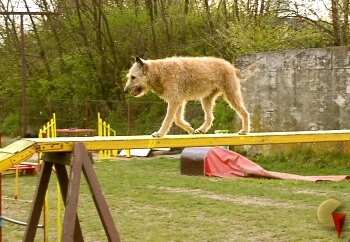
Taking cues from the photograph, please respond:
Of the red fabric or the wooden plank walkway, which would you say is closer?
the wooden plank walkway

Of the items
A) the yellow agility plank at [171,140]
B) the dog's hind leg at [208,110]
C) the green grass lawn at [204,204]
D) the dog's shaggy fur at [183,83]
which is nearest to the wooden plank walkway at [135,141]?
the yellow agility plank at [171,140]

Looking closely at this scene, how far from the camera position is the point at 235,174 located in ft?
49.9

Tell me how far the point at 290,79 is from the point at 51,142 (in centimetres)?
1289

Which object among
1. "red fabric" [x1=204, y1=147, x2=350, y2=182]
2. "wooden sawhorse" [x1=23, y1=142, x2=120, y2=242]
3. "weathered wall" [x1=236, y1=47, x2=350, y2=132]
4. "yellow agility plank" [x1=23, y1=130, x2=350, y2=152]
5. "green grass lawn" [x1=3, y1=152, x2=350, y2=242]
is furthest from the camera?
"weathered wall" [x1=236, y1=47, x2=350, y2=132]

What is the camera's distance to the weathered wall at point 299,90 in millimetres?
16141

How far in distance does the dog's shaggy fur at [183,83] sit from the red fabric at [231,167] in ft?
25.9

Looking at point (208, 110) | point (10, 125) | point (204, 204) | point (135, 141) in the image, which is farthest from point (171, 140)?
point (10, 125)

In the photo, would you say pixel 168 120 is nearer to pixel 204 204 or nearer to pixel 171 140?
pixel 171 140

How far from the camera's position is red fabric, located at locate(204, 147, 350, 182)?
580 inches

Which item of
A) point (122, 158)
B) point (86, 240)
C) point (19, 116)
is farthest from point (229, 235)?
point (19, 116)

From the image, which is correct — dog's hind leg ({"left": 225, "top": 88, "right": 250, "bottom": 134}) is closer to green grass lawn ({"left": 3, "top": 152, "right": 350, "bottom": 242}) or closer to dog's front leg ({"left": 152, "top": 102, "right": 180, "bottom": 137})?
dog's front leg ({"left": 152, "top": 102, "right": 180, "bottom": 137})

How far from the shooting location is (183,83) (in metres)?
6.39

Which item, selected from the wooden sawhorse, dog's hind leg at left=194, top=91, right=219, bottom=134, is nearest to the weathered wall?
A: dog's hind leg at left=194, top=91, right=219, bottom=134

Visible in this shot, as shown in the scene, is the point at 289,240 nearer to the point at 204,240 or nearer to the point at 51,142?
the point at 204,240
